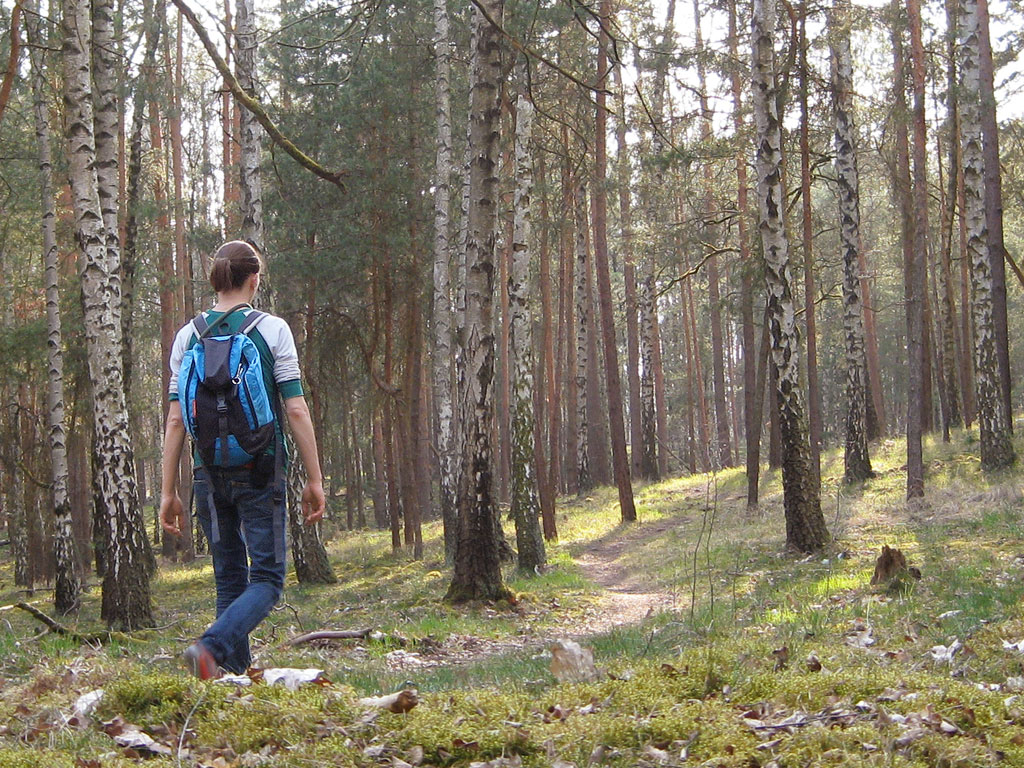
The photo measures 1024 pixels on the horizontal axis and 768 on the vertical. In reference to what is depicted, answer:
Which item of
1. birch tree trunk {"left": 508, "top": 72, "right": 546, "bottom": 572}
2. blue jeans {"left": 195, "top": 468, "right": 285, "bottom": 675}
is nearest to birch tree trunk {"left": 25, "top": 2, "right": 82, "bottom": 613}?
birch tree trunk {"left": 508, "top": 72, "right": 546, "bottom": 572}

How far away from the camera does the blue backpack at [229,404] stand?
4234 mm

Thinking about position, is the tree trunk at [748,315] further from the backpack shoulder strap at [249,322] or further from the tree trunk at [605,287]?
the backpack shoulder strap at [249,322]

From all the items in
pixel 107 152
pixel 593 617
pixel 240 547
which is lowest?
pixel 593 617

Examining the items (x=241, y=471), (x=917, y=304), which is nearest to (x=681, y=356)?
(x=917, y=304)

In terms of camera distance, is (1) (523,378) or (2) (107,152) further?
(1) (523,378)

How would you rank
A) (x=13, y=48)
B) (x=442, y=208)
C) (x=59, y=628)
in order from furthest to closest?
(x=442, y=208) < (x=59, y=628) < (x=13, y=48)

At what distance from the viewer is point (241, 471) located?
430cm

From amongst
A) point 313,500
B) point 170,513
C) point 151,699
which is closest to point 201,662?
point 151,699

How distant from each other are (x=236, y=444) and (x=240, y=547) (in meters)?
0.63

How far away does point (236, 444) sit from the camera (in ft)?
13.9

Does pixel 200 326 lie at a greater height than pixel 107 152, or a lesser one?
lesser

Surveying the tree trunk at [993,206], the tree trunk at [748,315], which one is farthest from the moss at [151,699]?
the tree trunk at [993,206]

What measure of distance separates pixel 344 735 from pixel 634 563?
11.7m

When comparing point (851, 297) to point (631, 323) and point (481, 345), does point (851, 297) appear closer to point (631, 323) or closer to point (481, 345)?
point (631, 323)
